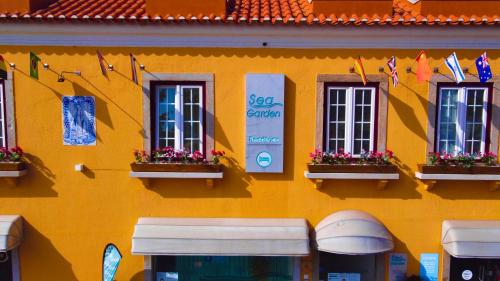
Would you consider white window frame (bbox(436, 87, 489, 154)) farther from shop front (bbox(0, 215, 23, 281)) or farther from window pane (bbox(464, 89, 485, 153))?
shop front (bbox(0, 215, 23, 281))

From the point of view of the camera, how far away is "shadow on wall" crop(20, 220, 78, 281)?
7770 mm

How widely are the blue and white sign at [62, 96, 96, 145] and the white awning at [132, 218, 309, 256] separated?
2202 mm

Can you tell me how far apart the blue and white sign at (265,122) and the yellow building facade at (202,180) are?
0.17 meters

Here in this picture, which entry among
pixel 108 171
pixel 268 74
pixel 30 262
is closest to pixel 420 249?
pixel 268 74

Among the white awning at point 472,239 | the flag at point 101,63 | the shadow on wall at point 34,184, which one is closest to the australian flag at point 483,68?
the white awning at point 472,239

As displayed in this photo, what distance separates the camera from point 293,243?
7.06 metres

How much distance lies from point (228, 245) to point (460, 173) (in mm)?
4780

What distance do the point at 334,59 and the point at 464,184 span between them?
3.69 meters

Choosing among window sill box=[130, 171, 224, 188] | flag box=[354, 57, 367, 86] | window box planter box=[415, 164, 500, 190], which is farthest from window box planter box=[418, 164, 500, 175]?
window sill box=[130, 171, 224, 188]

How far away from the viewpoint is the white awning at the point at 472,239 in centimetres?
702

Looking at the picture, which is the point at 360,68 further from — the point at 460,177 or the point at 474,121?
the point at 460,177

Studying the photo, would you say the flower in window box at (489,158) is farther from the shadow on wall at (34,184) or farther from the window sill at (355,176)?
the shadow on wall at (34,184)

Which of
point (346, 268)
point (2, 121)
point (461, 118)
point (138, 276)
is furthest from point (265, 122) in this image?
point (2, 121)

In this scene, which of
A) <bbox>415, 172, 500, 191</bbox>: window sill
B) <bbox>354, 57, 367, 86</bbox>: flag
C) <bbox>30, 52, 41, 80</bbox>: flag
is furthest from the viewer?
<bbox>415, 172, 500, 191</bbox>: window sill
